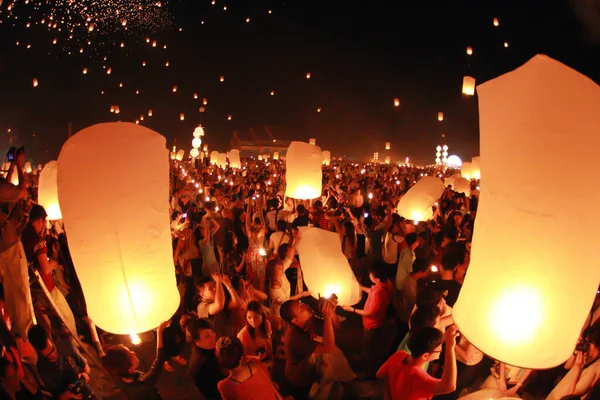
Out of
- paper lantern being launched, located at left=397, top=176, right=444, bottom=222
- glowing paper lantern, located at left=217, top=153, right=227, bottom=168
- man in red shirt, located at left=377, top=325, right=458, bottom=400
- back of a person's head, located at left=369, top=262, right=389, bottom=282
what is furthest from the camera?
glowing paper lantern, located at left=217, top=153, right=227, bottom=168

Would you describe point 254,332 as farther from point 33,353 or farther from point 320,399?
point 33,353

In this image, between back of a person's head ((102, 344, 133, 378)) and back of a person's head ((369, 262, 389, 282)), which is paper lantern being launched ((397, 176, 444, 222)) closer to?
back of a person's head ((369, 262, 389, 282))

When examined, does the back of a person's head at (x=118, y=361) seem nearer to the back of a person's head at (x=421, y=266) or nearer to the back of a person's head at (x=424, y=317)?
the back of a person's head at (x=424, y=317)

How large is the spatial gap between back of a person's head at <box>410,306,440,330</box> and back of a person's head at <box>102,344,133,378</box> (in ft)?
6.75

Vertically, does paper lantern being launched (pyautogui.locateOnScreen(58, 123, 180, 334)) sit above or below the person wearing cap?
above

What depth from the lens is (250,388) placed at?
2.61 m

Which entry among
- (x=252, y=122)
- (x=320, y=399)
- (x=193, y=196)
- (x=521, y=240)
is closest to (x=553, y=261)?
Result: (x=521, y=240)

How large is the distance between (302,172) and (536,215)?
200 inches

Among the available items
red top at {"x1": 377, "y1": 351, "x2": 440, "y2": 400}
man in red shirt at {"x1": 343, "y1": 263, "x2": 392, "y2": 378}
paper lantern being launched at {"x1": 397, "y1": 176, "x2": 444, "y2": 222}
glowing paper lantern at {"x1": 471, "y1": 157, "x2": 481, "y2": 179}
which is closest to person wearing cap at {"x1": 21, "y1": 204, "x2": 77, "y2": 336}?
man in red shirt at {"x1": 343, "y1": 263, "x2": 392, "y2": 378}

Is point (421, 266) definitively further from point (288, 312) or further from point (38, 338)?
point (38, 338)

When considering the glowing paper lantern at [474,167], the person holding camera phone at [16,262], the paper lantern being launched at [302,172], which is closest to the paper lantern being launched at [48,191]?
the person holding camera phone at [16,262]

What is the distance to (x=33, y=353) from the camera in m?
3.40

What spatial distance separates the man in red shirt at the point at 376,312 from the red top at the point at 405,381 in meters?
1.21

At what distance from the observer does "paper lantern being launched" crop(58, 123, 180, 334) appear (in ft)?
6.97
